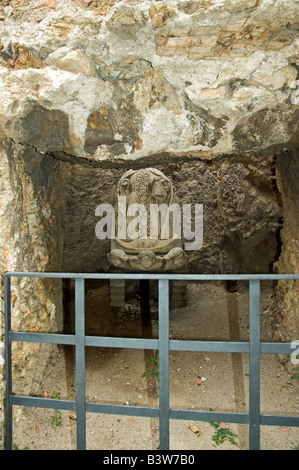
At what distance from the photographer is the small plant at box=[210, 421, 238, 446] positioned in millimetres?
2162

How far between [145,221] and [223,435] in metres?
3.05

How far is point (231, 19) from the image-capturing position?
170 cm

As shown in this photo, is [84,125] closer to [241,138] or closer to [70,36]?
[70,36]

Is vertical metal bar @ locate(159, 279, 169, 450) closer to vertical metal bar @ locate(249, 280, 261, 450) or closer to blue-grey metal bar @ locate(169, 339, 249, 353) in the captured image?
blue-grey metal bar @ locate(169, 339, 249, 353)

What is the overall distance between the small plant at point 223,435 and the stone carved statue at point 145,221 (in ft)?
7.76

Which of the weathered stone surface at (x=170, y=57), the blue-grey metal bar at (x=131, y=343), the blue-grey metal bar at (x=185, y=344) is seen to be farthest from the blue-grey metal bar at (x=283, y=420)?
the weathered stone surface at (x=170, y=57)

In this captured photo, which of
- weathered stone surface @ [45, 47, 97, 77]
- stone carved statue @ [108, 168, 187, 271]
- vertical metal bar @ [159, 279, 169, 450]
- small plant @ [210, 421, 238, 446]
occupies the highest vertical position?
weathered stone surface @ [45, 47, 97, 77]

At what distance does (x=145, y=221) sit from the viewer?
4.66 m

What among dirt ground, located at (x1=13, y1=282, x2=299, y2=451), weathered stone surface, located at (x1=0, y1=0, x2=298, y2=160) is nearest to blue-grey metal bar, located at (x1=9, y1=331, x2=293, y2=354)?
dirt ground, located at (x1=13, y1=282, x2=299, y2=451)

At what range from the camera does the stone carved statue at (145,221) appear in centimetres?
450

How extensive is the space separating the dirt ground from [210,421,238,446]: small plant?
20 millimetres

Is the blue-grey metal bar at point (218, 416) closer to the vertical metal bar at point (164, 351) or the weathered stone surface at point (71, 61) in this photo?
the vertical metal bar at point (164, 351)
